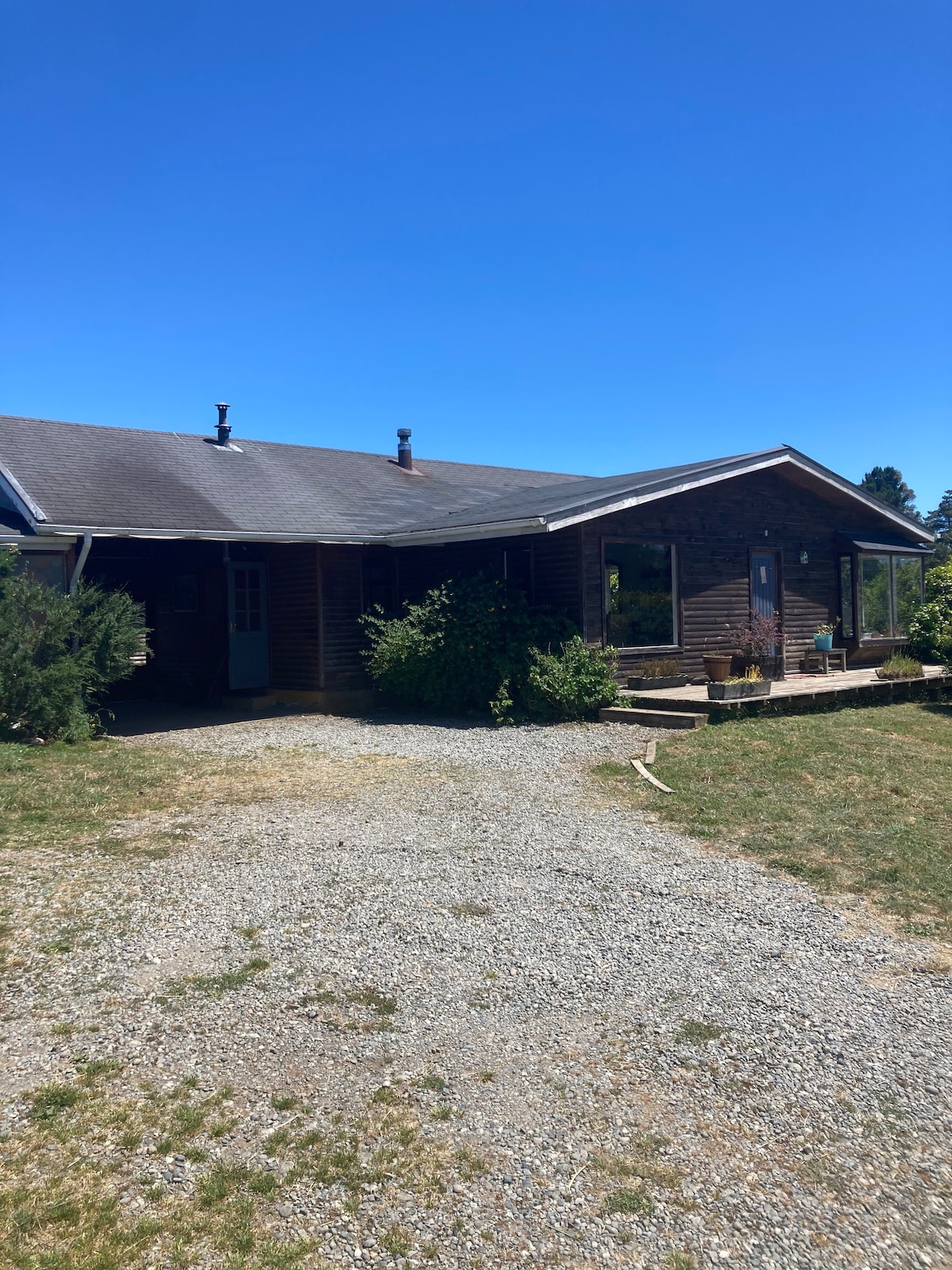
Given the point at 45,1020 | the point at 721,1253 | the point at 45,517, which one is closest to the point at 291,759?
the point at 45,517

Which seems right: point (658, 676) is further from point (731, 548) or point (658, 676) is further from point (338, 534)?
point (338, 534)

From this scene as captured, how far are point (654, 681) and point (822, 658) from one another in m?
4.13

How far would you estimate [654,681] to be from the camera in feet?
42.7

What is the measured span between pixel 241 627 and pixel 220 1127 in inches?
465

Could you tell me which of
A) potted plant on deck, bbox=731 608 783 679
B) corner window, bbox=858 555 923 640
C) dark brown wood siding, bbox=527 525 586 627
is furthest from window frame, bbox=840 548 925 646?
dark brown wood siding, bbox=527 525 586 627

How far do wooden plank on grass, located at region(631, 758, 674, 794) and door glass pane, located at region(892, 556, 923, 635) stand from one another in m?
9.98

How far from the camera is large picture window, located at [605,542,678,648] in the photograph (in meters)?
13.3

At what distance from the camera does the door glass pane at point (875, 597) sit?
54.4 ft

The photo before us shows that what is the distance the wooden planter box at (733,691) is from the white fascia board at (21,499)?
7.88m

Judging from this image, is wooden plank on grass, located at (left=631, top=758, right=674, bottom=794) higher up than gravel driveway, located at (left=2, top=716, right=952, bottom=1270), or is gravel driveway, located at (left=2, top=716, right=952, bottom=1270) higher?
wooden plank on grass, located at (left=631, top=758, right=674, bottom=794)

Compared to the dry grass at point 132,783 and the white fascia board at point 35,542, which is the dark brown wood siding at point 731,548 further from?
the white fascia board at point 35,542

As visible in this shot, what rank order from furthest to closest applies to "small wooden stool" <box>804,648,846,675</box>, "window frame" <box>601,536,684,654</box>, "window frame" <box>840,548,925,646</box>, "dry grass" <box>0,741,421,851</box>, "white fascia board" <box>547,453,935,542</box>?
"window frame" <box>840,548,925,646</box> → "small wooden stool" <box>804,648,846,675</box> → "window frame" <box>601,536,684,654</box> → "white fascia board" <box>547,453,935,542</box> → "dry grass" <box>0,741,421,851</box>

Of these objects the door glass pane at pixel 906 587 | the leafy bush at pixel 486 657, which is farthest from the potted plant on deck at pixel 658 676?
the door glass pane at pixel 906 587

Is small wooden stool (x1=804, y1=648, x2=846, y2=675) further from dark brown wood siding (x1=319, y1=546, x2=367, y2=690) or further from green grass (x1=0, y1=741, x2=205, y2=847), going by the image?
green grass (x1=0, y1=741, x2=205, y2=847)
